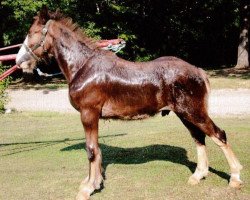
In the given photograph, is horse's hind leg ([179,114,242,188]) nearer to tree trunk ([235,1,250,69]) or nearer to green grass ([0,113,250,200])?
green grass ([0,113,250,200])

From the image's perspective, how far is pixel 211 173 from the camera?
24.8ft

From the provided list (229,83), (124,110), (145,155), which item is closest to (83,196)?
(124,110)

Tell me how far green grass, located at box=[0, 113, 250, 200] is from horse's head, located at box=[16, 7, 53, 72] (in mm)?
2312

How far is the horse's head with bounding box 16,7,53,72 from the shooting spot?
7.07 metres

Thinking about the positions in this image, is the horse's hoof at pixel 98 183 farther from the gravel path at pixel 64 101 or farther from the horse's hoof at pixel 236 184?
the gravel path at pixel 64 101

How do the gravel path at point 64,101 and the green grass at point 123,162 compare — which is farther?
the gravel path at point 64,101

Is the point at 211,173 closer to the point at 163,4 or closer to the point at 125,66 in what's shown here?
the point at 125,66

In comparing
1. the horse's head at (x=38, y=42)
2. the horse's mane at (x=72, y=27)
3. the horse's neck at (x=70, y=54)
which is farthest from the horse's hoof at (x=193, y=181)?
the horse's head at (x=38, y=42)

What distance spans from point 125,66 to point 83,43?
87 centimetres

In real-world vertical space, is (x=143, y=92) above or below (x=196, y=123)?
above

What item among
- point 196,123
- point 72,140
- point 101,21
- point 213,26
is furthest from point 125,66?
point 213,26

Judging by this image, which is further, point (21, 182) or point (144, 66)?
point (21, 182)

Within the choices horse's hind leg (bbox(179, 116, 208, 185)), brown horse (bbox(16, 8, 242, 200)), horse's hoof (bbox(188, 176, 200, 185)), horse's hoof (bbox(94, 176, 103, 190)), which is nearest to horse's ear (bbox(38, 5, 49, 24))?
brown horse (bbox(16, 8, 242, 200))

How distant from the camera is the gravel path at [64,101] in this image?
15719 millimetres
